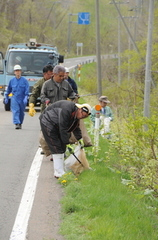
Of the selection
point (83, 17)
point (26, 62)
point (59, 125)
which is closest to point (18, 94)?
point (26, 62)

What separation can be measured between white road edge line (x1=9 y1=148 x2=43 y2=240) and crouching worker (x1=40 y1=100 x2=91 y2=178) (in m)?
0.50

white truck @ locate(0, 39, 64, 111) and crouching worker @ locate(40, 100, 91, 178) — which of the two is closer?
crouching worker @ locate(40, 100, 91, 178)

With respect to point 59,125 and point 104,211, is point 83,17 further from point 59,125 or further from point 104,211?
point 104,211

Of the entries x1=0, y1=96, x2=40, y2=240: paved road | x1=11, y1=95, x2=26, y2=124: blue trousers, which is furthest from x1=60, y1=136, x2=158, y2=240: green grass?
x1=11, y1=95, x2=26, y2=124: blue trousers

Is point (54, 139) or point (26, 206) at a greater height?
point (54, 139)

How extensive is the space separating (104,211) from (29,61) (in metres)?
15.6

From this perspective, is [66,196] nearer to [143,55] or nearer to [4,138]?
[4,138]

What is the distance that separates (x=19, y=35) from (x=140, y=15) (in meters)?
17.0

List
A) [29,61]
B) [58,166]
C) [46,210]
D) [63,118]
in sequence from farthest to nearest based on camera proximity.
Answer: [29,61] < [58,166] < [63,118] < [46,210]

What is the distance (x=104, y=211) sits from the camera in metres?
6.92

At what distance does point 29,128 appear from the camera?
55.0 feet

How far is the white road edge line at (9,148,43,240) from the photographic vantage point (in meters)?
6.28

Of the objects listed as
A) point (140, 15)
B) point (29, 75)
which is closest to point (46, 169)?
point (29, 75)

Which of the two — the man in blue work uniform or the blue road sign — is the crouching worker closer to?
the man in blue work uniform
